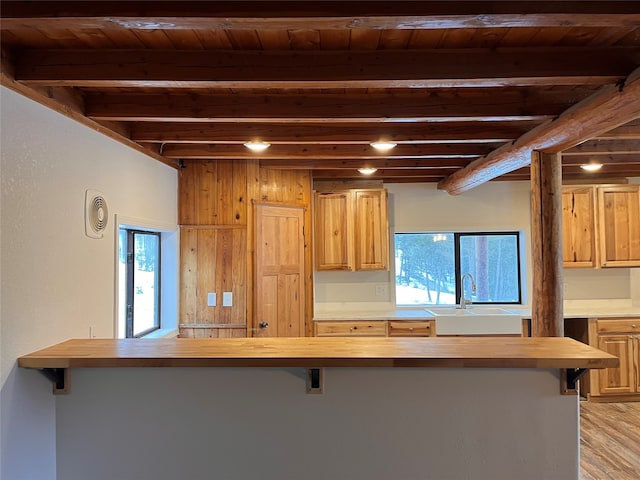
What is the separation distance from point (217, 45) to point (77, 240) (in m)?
1.34

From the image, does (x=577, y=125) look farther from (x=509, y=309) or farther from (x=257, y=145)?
(x=509, y=309)

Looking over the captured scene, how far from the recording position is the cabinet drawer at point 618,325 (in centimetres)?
397

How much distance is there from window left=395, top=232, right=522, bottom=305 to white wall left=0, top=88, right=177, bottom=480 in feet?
11.0

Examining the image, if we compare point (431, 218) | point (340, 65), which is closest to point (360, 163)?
point (431, 218)

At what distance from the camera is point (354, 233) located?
440cm

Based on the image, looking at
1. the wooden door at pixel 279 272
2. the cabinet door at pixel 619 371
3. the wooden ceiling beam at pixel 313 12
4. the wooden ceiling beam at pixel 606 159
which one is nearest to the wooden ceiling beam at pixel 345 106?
the wooden ceiling beam at pixel 313 12

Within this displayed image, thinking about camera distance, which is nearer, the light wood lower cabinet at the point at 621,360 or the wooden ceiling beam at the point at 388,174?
the light wood lower cabinet at the point at 621,360

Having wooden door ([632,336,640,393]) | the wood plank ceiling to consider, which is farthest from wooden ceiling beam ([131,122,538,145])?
wooden door ([632,336,640,393])

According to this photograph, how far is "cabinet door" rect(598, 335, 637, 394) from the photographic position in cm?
396

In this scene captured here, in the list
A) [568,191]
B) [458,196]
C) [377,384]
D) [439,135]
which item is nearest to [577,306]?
[568,191]

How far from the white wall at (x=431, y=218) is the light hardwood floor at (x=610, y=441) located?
131 centimetres

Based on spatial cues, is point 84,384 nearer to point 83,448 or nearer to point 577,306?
point 83,448

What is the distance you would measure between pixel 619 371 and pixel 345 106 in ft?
12.7

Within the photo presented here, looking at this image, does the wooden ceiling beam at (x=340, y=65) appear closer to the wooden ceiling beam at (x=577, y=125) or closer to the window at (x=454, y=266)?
the wooden ceiling beam at (x=577, y=125)
